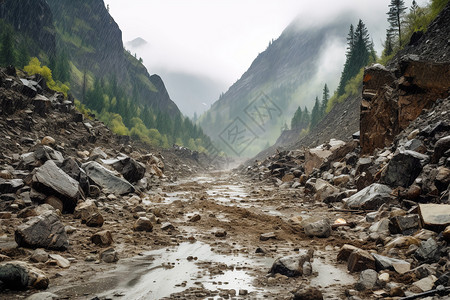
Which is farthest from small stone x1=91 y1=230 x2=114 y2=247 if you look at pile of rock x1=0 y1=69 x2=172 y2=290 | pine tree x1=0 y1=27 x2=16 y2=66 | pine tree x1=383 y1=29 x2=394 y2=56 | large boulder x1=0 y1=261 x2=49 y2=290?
pine tree x1=0 y1=27 x2=16 y2=66

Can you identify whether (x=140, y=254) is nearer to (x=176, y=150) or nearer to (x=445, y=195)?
(x=445, y=195)

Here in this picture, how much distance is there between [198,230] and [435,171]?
5.84 metres

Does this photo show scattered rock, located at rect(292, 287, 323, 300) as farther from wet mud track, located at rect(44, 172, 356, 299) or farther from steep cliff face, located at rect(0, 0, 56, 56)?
steep cliff face, located at rect(0, 0, 56, 56)

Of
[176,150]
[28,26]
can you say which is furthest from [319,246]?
[28,26]

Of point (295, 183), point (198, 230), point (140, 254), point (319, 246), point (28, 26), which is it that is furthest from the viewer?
point (28, 26)

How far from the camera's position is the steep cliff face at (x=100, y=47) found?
115062 mm

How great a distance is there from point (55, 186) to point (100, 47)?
13866cm

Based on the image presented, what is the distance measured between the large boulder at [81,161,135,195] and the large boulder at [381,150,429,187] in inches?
370

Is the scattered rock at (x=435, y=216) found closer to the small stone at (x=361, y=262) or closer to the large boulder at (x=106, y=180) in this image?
the small stone at (x=361, y=262)

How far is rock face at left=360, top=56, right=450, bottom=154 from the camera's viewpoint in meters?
10.7

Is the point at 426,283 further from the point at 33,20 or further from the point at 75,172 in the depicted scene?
the point at 33,20

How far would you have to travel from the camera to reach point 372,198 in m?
7.57

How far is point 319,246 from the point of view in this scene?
18.0 ft

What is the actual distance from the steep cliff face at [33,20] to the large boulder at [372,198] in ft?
282
